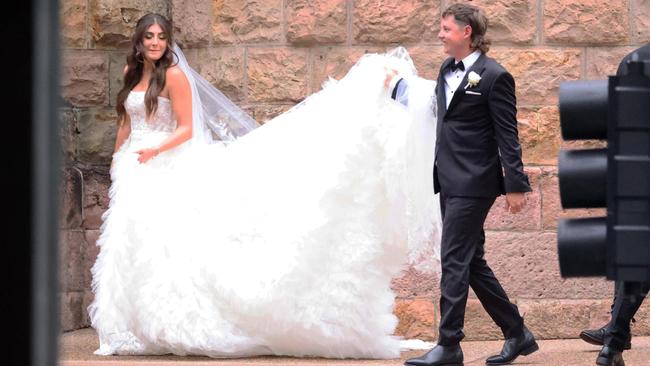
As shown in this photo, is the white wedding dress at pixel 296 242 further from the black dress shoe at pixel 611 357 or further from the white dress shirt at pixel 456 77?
the black dress shoe at pixel 611 357

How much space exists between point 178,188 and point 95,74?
8.22 ft

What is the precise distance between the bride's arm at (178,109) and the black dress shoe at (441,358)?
2.09 meters

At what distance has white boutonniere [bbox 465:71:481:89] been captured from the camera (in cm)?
666

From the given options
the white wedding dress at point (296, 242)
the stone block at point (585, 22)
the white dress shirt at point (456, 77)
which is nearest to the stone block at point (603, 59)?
the stone block at point (585, 22)

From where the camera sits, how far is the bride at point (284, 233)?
24.0 ft

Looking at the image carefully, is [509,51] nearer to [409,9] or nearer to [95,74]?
[409,9]

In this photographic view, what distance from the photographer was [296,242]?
24.1 ft

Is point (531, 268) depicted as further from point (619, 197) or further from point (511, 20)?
point (619, 197)

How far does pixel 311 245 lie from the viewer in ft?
24.0

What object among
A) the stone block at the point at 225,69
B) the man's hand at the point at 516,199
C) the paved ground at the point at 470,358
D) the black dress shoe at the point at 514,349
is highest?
the stone block at the point at 225,69

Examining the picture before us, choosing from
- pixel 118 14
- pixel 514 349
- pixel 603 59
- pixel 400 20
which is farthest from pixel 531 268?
pixel 118 14

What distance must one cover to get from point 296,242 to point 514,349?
1.40m

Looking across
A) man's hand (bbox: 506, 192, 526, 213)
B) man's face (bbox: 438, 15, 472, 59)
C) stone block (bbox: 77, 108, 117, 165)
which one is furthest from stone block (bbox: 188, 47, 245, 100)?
man's hand (bbox: 506, 192, 526, 213)

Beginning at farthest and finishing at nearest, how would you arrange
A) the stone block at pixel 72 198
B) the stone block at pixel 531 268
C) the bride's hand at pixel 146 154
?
1. the stone block at pixel 72 198
2. the stone block at pixel 531 268
3. the bride's hand at pixel 146 154
